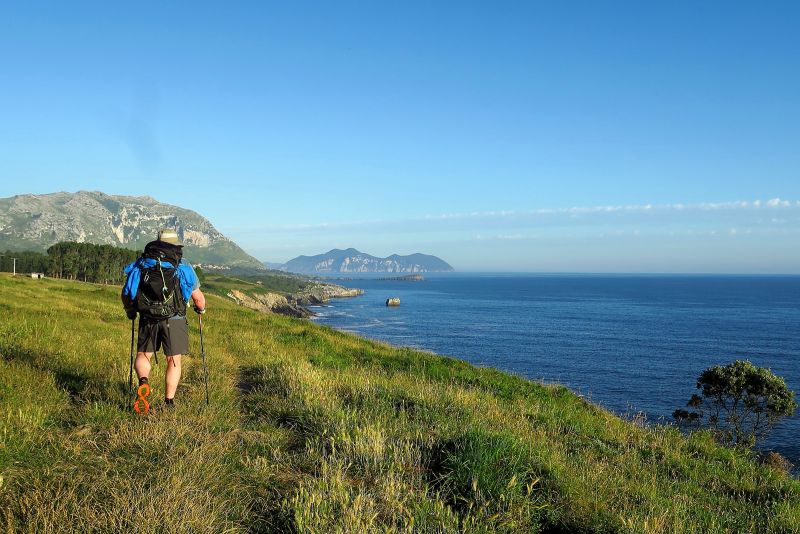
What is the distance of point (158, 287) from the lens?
22.9ft

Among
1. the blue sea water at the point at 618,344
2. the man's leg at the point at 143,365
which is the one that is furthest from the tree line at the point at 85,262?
the man's leg at the point at 143,365

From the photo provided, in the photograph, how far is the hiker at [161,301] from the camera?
23.0ft

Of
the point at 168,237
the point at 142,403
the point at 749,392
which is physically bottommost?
the point at 749,392

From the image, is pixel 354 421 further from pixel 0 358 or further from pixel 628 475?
pixel 0 358

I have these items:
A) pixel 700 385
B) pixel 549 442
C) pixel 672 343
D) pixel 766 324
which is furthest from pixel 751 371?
pixel 766 324

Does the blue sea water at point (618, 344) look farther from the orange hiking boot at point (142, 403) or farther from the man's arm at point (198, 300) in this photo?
the orange hiking boot at point (142, 403)

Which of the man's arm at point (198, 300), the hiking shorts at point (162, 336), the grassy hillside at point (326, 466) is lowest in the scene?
the grassy hillside at point (326, 466)

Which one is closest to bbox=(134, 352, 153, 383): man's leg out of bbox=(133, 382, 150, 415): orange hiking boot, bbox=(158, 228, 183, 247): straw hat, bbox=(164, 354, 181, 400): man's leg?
bbox=(164, 354, 181, 400): man's leg

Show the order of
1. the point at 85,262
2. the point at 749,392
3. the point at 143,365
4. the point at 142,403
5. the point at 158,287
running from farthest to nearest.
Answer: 1. the point at 85,262
2. the point at 749,392
3. the point at 143,365
4. the point at 158,287
5. the point at 142,403

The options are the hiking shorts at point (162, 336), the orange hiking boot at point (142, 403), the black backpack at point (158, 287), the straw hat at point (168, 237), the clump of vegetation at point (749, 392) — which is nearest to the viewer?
the orange hiking boot at point (142, 403)

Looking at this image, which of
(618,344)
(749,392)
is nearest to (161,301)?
(749,392)

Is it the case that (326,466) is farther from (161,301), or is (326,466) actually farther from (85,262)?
(85,262)

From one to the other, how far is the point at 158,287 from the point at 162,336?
782 mm

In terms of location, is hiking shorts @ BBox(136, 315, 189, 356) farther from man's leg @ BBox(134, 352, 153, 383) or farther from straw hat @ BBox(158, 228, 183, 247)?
straw hat @ BBox(158, 228, 183, 247)
